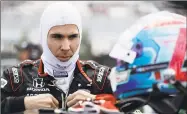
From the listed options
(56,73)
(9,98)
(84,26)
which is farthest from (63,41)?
(84,26)

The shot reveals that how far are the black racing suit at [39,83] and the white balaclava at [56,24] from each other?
29 mm

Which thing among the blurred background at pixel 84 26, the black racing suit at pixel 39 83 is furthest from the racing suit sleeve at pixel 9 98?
the blurred background at pixel 84 26

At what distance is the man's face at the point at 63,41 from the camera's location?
5.37 feet

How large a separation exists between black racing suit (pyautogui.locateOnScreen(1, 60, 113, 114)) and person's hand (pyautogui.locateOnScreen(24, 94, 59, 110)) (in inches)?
2.4

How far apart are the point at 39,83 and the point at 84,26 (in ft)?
6.16

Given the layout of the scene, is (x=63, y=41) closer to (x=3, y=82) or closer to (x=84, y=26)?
(x=3, y=82)

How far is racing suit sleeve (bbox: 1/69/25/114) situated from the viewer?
1.61m

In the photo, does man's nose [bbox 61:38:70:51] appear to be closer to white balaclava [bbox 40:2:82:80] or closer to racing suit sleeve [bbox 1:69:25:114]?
white balaclava [bbox 40:2:82:80]

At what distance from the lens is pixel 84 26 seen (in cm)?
357

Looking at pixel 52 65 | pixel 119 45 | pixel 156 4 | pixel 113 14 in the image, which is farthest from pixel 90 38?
pixel 119 45

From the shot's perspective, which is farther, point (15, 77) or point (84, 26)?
point (84, 26)

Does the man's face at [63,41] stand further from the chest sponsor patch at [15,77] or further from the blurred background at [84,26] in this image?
the blurred background at [84,26]

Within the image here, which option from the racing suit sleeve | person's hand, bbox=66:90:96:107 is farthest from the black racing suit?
person's hand, bbox=66:90:96:107

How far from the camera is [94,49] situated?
11.7 feet
